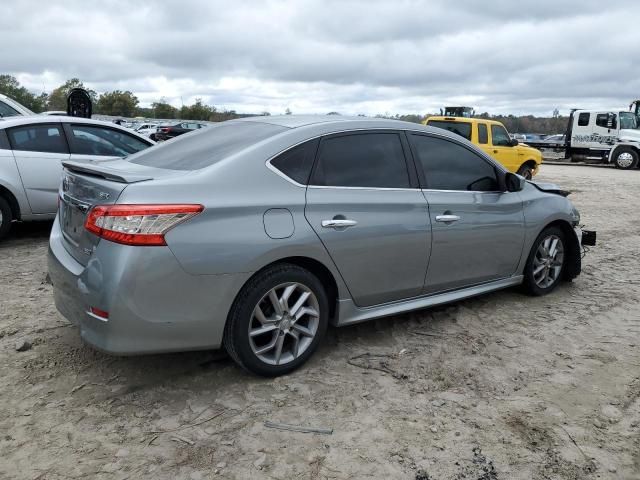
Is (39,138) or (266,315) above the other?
(39,138)

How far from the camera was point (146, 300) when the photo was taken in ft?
9.29

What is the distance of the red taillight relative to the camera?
2.80m

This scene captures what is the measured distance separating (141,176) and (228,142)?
27.7 inches

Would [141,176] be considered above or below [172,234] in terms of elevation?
above

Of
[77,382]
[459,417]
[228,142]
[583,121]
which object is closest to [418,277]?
[459,417]

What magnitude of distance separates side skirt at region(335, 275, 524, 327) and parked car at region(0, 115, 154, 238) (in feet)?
14.1

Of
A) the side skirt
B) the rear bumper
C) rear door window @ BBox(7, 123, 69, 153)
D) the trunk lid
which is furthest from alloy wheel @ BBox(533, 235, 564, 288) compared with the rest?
rear door window @ BBox(7, 123, 69, 153)

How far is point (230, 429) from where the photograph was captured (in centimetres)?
284

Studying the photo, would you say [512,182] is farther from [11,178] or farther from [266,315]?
[11,178]

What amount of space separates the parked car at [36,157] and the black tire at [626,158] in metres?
22.4

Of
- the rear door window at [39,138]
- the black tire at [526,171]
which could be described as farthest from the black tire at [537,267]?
the black tire at [526,171]

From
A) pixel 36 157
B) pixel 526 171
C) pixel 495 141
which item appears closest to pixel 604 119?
pixel 526 171

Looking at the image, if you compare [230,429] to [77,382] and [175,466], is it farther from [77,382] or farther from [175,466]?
[77,382]

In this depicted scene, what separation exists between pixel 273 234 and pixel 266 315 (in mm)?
506
